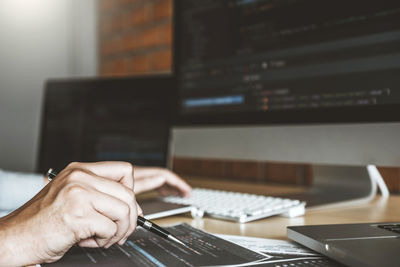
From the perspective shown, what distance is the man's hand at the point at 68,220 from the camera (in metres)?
0.46

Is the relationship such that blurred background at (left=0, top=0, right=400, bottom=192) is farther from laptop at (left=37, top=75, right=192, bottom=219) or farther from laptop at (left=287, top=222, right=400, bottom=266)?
laptop at (left=287, top=222, right=400, bottom=266)

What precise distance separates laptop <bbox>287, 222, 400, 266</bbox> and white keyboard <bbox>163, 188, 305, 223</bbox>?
145 mm

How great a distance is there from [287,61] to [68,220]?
1.86 ft

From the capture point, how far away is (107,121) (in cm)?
130

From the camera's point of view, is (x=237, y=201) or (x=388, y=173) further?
(x=388, y=173)

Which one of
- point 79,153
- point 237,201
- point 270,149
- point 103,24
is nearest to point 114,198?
point 237,201

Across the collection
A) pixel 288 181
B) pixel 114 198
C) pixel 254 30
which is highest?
pixel 254 30

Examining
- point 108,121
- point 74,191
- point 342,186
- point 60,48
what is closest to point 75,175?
point 74,191

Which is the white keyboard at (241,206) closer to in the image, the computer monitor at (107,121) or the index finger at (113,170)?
the index finger at (113,170)

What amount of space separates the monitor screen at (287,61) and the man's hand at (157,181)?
0.67ft

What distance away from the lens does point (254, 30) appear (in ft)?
3.07

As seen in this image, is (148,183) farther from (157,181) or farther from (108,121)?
(108,121)

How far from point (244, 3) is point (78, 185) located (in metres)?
0.64

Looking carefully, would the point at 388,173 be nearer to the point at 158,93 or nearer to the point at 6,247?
the point at 158,93
